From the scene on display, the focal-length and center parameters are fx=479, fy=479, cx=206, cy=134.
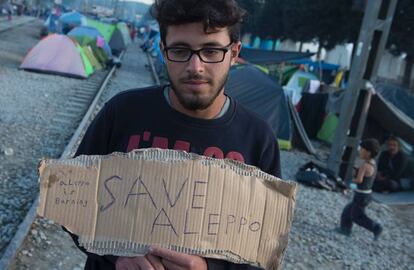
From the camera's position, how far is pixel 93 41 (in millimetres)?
23875

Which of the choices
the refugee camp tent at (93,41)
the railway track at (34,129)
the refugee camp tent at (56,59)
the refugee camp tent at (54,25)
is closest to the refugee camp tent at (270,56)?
the railway track at (34,129)

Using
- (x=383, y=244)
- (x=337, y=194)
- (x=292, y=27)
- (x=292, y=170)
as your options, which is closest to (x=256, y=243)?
(x=383, y=244)

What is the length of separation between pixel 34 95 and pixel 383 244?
9696mm

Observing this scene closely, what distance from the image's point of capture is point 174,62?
175cm

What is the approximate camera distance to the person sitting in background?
1050cm

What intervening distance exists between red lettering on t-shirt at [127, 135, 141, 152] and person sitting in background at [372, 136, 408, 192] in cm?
958

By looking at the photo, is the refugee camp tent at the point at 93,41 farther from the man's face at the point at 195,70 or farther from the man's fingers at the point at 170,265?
the man's fingers at the point at 170,265

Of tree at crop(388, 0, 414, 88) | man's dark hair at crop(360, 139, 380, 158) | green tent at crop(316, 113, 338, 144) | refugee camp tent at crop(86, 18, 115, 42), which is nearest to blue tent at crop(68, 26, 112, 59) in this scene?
refugee camp tent at crop(86, 18, 115, 42)

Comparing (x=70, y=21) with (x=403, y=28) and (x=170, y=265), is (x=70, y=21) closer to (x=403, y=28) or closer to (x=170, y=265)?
(x=403, y=28)

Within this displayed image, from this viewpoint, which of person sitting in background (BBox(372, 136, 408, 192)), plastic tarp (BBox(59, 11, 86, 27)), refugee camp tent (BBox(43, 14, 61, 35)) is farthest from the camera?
refugee camp tent (BBox(43, 14, 61, 35))

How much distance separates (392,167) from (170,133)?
9889 millimetres

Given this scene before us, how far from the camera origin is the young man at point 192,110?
5.68 ft

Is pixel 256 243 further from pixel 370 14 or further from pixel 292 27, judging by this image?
pixel 292 27

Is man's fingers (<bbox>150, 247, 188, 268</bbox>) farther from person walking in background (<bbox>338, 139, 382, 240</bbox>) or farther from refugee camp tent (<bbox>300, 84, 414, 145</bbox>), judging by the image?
refugee camp tent (<bbox>300, 84, 414, 145</bbox>)
